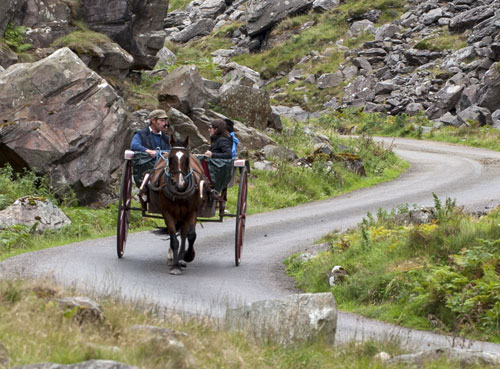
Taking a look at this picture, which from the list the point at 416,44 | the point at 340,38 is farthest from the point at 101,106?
the point at 340,38

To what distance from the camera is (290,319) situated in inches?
310

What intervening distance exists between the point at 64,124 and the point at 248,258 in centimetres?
713

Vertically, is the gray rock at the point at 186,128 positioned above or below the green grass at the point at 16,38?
below

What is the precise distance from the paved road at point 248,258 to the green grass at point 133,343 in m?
0.94

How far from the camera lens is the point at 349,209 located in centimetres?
2103

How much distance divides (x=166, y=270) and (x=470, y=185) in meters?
13.2

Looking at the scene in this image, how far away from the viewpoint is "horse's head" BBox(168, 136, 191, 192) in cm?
1205

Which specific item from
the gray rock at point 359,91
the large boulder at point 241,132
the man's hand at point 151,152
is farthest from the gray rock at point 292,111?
the man's hand at point 151,152

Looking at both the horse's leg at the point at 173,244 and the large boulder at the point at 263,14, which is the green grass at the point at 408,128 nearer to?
the large boulder at the point at 263,14

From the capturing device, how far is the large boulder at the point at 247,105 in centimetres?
2972

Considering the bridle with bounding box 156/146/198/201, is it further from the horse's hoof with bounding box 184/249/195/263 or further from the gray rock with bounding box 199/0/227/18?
the gray rock with bounding box 199/0/227/18

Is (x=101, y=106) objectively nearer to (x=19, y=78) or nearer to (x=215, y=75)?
(x=19, y=78)

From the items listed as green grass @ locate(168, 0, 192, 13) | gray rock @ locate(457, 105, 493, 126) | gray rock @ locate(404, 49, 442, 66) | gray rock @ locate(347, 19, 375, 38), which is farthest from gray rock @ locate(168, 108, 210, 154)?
green grass @ locate(168, 0, 192, 13)

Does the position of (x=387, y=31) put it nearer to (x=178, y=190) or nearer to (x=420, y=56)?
(x=420, y=56)
